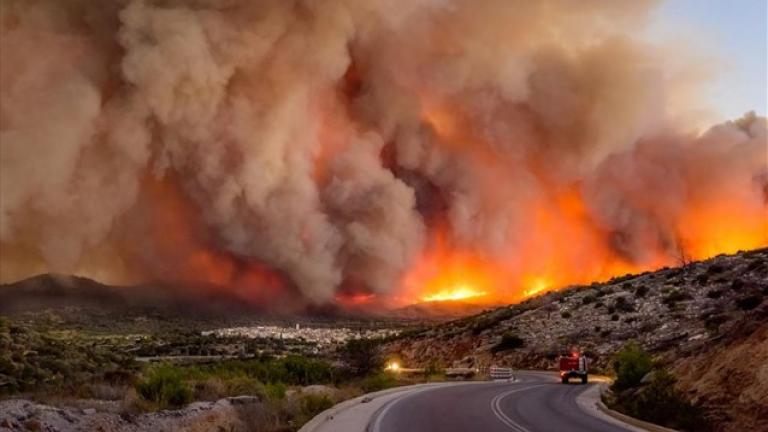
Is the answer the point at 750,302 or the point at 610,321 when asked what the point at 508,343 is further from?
the point at 750,302

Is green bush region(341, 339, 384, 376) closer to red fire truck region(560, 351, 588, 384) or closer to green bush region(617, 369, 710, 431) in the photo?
red fire truck region(560, 351, 588, 384)

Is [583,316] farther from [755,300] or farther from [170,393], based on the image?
[170,393]

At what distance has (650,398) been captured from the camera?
47.6 feet

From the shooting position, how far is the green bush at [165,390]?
1656cm

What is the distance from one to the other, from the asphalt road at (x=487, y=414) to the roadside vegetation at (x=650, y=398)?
0.82m

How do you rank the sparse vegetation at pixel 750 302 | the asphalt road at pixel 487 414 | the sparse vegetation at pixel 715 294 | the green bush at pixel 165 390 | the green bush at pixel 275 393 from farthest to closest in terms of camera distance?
the sparse vegetation at pixel 715 294
the sparse vegetation at pixel 750 302
the green bush at pixel 275 393
the green bush at pixel 165 390
the asphalt road at pixel 487 414

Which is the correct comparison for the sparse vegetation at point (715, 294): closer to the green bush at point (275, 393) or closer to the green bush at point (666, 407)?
the green bush at point (666, 407)

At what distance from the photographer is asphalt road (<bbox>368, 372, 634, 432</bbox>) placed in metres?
12.8

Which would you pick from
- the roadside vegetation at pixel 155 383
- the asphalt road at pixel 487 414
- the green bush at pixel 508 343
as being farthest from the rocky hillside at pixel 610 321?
the roadside vegetation at pixel 155 383

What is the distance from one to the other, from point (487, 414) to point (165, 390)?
807cm

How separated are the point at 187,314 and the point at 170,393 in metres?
76.6

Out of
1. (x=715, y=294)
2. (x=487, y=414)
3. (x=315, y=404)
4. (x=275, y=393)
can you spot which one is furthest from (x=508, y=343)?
(x=487, y=414)

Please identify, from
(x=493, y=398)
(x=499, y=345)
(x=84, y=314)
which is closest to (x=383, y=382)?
(x=493, y=398)

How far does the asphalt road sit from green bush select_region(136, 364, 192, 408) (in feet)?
16.7
